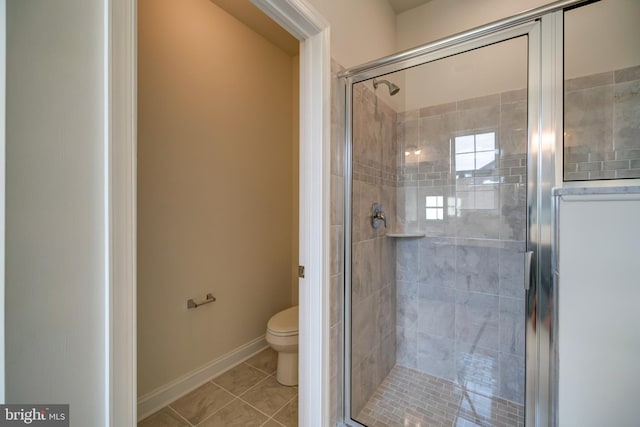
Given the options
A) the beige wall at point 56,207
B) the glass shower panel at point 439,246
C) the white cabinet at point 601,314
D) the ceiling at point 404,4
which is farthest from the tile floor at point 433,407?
the ceiling at point 404,4

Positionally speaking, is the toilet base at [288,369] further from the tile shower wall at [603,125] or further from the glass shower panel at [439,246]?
the tile shower wall at [603,125]

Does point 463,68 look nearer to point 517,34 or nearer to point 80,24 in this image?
point 517,34

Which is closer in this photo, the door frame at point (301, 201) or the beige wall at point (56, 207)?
the beige wall at point (56, 207)

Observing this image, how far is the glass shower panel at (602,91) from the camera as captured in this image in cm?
100

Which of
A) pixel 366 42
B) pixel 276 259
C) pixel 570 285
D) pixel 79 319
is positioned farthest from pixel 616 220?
pixel 276 259

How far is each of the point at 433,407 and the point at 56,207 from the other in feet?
6.52

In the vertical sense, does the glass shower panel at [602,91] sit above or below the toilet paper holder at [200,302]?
above

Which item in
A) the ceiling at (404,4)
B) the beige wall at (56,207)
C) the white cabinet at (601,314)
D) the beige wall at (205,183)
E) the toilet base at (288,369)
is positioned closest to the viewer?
the beige wall at (56,207)

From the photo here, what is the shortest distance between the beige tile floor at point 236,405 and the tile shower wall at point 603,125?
1.85 m

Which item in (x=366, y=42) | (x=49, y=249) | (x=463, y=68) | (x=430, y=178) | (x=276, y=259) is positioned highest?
(x=366, y=42)

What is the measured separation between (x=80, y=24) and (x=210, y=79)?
4.63 feet

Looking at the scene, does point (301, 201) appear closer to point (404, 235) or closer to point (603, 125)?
point (404, 235)

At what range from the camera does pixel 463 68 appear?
1.60m

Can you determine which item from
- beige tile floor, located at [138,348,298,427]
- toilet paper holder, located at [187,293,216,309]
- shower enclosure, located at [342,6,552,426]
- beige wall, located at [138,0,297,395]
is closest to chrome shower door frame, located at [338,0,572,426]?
shower enclosure, located at [342,6,552,426]
